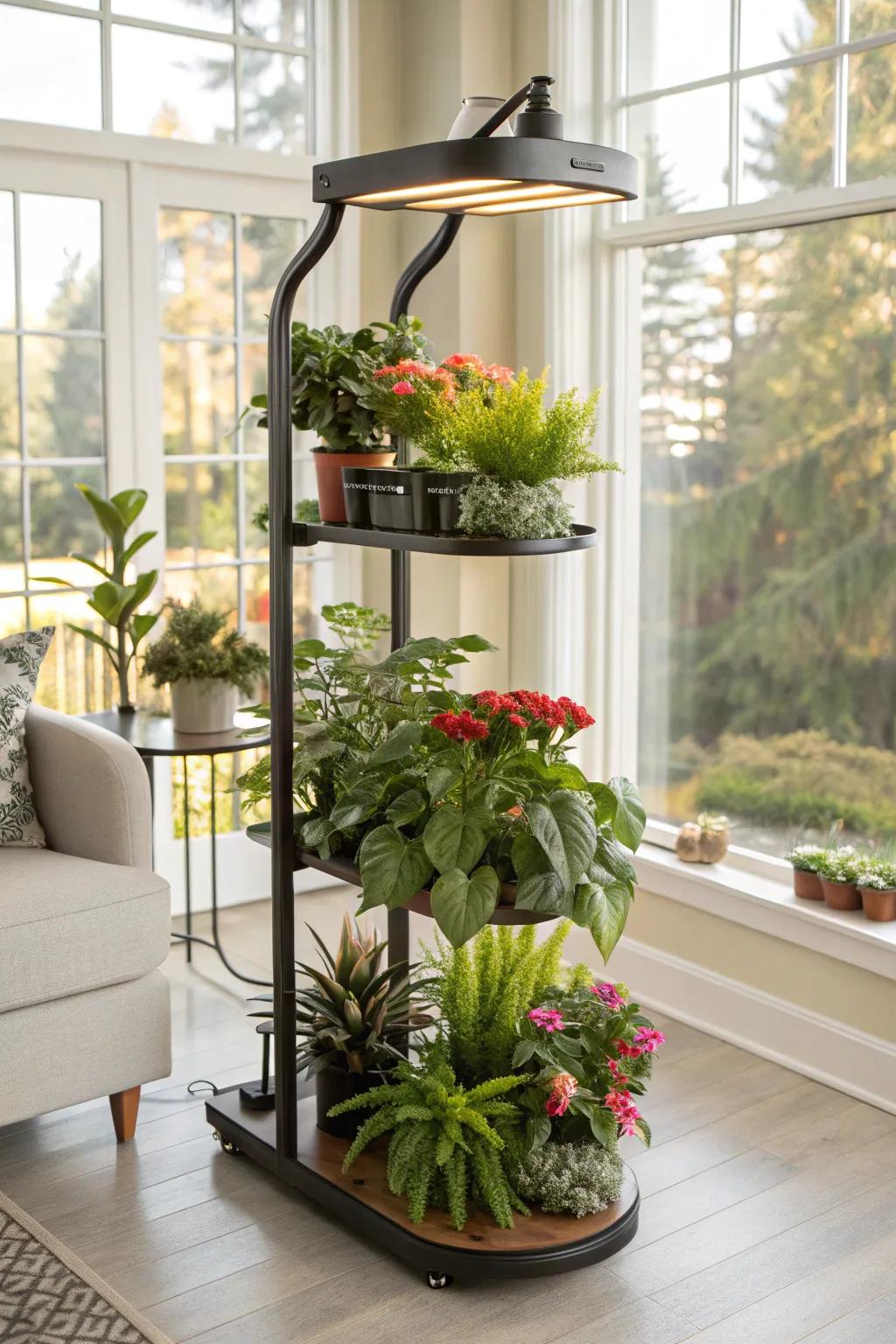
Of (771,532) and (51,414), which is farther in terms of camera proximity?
(51,414)

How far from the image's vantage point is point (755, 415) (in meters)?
3.52

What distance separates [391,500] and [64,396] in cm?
184

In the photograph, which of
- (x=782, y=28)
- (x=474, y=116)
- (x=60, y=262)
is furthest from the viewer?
(x=60, y=262)

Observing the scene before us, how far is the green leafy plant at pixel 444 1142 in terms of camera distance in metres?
2.42

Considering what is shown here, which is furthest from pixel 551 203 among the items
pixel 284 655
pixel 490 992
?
pixel 490 992

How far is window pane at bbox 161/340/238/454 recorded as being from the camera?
162 inches

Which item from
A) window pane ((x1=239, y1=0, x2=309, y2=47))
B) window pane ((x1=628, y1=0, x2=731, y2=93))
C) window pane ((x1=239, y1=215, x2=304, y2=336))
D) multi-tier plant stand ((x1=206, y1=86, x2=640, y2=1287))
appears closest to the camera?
multi-tier plant stand ((x1=206, y1=86, x2=640, y2=1287))

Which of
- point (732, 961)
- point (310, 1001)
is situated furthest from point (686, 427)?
point (310, 1001)

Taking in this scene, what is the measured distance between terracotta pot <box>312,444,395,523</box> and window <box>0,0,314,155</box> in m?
1.74

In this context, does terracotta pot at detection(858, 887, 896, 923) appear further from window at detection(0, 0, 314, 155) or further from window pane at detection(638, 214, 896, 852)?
window at detection(0, 0, 314, 155)

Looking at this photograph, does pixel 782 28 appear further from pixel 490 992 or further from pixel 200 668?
pixel 490 992

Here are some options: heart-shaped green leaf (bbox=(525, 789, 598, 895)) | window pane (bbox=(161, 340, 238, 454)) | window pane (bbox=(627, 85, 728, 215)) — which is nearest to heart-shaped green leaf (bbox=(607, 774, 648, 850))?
heart-shaped green leaf (bbox=(525, 789, 598, 895))

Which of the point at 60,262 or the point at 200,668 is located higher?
the point at 60,262

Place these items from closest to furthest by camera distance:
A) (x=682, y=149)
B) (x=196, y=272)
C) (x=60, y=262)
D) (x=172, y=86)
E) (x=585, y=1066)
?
(x=585, y=1066)
(x=682, y=149)
(x=60, y=262)
(x=172, y=86)
(x=196, y=272)
